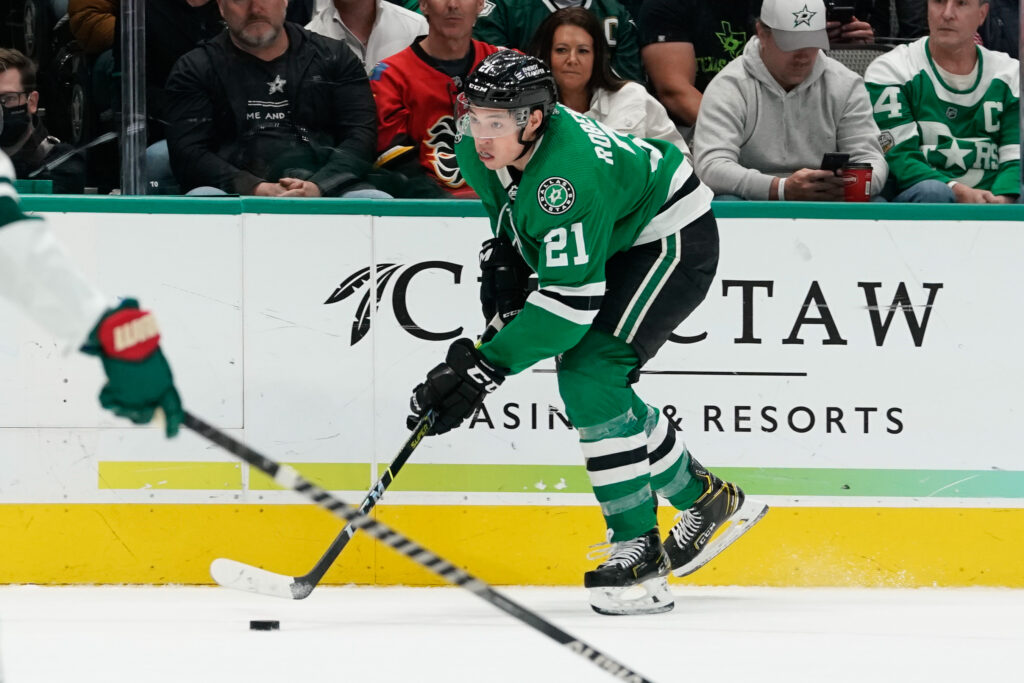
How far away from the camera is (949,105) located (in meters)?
4.08

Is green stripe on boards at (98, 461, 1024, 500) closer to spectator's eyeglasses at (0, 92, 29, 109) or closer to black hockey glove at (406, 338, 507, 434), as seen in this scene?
black hockey glove at (406, 338, 507, 434)

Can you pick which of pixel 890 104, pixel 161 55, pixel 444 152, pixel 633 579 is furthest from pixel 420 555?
pixel 890 104

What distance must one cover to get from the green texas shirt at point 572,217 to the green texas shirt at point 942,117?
1015 millimetres

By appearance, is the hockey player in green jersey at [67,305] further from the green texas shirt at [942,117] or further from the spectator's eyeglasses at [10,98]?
the green texas shirt at [942,117]

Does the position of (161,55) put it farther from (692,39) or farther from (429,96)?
(692,39)

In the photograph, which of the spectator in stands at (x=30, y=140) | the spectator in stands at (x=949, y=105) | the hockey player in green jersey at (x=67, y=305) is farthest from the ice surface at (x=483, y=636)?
the spectator in stands at (x=949, y=105)

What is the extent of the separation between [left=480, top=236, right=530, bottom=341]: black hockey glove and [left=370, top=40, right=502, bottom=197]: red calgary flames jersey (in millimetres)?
482

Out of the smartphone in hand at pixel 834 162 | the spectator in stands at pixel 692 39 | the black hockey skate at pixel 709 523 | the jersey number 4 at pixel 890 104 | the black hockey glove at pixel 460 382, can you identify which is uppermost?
the spectator in stands at pixel 692 39

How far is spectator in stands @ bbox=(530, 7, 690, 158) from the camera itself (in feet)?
13.1

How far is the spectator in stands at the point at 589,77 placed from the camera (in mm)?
3980

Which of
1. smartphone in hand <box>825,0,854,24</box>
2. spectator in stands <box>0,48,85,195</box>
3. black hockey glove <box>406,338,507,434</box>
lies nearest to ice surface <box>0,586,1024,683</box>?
black hockey glove <box>406,338,507,434</box>

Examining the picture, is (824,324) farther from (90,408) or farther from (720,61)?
(90,408)

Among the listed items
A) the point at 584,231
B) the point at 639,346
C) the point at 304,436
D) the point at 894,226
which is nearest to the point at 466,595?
the point at 304,436

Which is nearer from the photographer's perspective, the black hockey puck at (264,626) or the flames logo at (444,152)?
the black hockey puck at (264,626)
